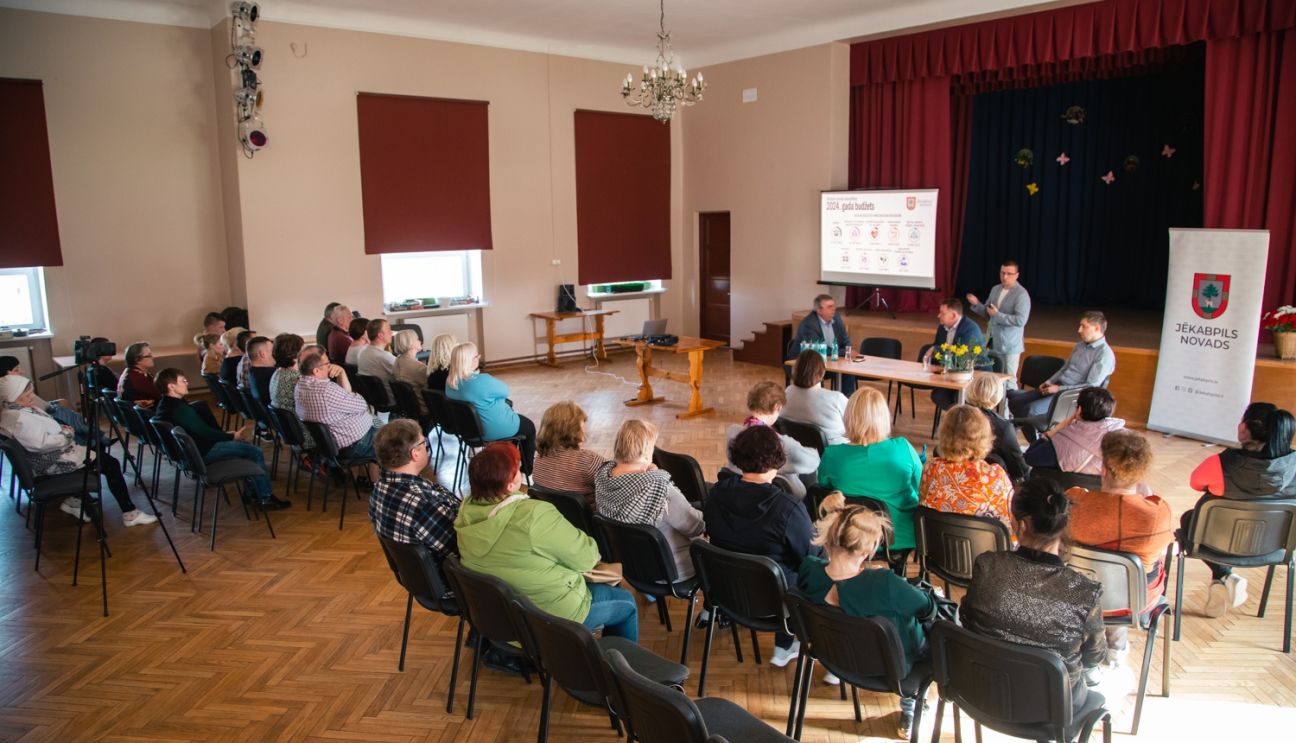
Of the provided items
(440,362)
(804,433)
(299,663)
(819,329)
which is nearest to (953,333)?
(819,329)

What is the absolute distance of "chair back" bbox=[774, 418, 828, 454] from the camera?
17.3 ft

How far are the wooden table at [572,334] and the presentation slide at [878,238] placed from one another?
3.06 meters

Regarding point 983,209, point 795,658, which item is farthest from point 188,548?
point 983,209

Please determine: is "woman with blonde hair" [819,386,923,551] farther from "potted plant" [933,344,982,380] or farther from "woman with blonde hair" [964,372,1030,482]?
"potted plant" [933,344,982,380]

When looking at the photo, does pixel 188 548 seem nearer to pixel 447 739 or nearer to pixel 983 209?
pixel 447 739

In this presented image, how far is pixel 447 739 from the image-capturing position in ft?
11.1

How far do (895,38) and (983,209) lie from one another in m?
3.34

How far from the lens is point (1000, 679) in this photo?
102 inches

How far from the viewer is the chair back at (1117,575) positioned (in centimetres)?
316

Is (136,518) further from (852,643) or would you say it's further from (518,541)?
(852,643)

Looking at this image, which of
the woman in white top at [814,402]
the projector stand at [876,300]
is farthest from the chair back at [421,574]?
the projector stand at [876,300]

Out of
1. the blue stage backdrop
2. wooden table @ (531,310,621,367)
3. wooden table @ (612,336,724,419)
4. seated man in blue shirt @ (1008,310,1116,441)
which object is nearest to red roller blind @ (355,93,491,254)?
wooden table @ (531,310,621,367)

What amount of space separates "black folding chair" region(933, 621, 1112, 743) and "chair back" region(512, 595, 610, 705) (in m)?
1.04

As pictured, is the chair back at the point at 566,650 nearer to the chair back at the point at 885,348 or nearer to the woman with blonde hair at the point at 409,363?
the woman with blonde hair at the point at 409,363
